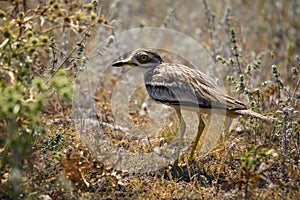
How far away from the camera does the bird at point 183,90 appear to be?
423 cm

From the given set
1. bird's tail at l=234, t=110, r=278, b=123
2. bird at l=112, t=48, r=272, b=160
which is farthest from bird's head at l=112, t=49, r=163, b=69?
bird's tail at l=234, t=110, r=278, b=123

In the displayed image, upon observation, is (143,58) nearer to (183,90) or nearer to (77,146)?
(183,90)

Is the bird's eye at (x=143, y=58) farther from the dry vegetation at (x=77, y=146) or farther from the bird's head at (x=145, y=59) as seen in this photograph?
the dry vegetation at (x=77, y=146)

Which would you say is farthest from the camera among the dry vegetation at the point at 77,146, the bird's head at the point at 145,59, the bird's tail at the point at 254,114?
the bird's head at the point at 145,59

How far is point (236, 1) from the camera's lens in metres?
8.03

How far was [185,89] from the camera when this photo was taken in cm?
434

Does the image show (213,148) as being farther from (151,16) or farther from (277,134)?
(151,16)

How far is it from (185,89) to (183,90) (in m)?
0.02

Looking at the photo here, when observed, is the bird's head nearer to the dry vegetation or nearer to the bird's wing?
the bird's wing

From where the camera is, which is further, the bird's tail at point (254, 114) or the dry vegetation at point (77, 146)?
the bird's tail at point (254, 114)

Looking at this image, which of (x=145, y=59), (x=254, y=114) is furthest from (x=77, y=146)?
(x=254, y=114)

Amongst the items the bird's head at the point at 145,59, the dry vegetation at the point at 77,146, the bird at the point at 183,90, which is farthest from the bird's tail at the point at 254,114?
the bird's head at the point at 145,59

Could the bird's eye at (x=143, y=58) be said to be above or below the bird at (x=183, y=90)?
above

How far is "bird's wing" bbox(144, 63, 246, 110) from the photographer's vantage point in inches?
167
